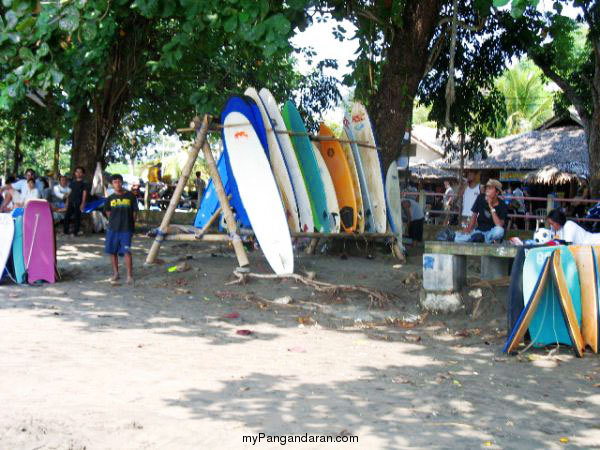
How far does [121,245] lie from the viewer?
9055 millimetres

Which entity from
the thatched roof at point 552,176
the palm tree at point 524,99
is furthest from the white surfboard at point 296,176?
the palm tree at point 524,99

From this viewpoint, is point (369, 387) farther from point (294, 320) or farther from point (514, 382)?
point (294, 320)

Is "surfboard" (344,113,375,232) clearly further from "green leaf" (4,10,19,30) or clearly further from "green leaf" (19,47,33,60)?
"green leaf" (4,10,19,30)

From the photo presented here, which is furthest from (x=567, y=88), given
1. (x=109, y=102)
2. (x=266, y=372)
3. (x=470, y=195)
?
(x=266, y=372)

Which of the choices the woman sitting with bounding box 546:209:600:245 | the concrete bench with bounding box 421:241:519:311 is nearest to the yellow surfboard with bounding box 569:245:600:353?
the woman sitting with bounding box 546:209:600:245

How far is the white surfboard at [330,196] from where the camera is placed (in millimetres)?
9820

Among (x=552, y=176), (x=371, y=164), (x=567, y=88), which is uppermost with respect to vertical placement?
(x=567, y=88)

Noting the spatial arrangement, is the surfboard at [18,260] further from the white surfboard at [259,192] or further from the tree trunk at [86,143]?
the tree trunk at [86,143]

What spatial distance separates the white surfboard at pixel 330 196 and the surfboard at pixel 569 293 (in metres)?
4.05

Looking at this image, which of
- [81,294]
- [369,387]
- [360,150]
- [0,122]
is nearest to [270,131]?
[360,150]

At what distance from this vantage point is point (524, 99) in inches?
1430

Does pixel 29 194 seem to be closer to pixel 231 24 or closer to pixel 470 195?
pixel 231 24

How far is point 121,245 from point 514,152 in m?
17.7

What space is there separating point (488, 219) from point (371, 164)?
2238 millimetres
